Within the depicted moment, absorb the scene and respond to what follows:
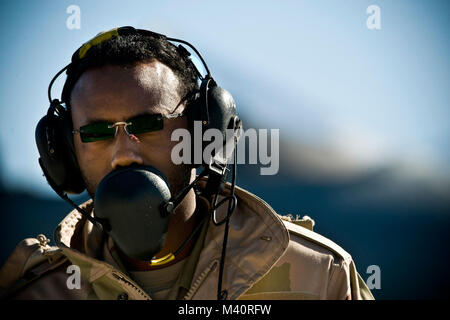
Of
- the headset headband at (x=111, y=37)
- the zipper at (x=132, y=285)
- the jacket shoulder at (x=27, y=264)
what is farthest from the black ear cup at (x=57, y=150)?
the zipper at (x=132, y=285)

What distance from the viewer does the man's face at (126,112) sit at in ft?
6.87

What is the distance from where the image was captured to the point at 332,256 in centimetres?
224

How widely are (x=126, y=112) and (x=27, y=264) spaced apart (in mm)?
874

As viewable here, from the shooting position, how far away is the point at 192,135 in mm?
2213

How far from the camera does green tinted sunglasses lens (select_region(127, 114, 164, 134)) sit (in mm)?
2078

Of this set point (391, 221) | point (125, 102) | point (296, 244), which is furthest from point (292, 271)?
point (391, 221)

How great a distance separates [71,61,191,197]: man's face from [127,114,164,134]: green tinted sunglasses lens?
1.0 inches

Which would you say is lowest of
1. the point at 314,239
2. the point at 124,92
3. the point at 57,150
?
the point at 314,239

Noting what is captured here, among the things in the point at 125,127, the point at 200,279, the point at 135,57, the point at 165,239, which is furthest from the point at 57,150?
the point at 200,279

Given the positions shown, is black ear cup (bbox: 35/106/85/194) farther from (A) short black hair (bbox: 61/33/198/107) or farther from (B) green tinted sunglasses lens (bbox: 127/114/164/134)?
(B) green tinted sunglasses lens (bbox: 127/114/164/134)

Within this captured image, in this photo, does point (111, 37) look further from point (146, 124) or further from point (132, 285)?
point (132, 285)

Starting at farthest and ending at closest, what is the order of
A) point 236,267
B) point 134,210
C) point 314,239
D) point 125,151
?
1. point 314,239
2. point 236,267
3. point 125,151
4. point 134,210

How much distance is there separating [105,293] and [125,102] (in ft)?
2.65

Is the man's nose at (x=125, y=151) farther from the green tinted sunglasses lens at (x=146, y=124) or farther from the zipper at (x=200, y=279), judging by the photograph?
the zipper at (x=200, y=279)
